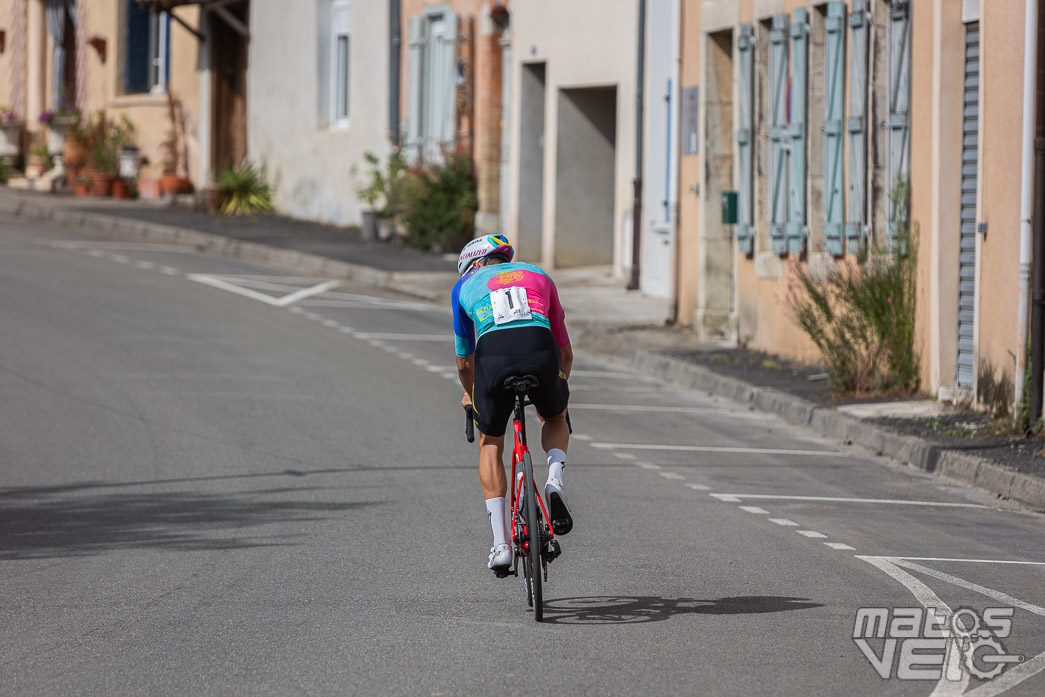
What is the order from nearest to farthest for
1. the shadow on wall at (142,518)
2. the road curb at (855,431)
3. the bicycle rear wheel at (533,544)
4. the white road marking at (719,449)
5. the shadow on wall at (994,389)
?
the bicycle rear wheel at (533,544) → the shadow on wall at (142,518) → the road curb at (855,431) → the white road marking at (719,449) → the shadow on wall at (994,389)

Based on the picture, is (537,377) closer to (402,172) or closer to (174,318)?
(174,318)

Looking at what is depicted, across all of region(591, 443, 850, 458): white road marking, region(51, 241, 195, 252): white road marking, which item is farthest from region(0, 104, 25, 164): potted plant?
region(591, 443, 850, 458): white road marking

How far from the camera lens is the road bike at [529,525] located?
6262mm

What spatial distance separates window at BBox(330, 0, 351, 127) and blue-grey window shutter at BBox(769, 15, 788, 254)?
13.3m

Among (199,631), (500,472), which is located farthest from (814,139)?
(199,631)

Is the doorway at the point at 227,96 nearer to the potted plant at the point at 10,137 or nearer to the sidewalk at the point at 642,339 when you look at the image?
the sidewalk at the point at 642,339

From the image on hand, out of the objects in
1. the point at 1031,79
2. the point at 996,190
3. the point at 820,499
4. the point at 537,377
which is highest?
the point at 1031,79

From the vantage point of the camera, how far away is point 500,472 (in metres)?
6.75

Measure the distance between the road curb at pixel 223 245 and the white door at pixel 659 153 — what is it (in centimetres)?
283

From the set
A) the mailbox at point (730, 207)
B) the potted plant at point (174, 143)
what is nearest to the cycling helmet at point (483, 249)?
the mailbox at point (730, 207)

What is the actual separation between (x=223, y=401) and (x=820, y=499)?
501 cm

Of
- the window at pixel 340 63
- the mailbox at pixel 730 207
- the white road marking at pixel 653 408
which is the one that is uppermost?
the window at pixel 340 63

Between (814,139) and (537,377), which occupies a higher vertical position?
(814,139)

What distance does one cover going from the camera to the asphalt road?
5641 millimetres
